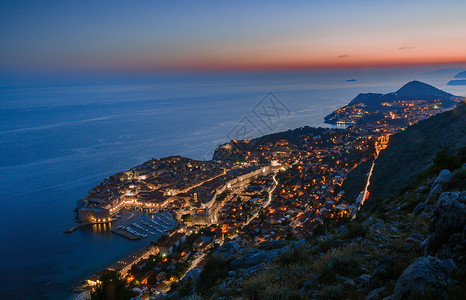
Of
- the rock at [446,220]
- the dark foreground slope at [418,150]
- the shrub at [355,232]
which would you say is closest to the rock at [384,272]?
the rock at [446,220]

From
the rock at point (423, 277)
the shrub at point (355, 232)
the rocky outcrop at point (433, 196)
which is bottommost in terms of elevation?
the shrub at point (355, 232)

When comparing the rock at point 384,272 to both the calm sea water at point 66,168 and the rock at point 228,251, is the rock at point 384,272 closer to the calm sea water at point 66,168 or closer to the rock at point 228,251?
the rock at point 228,251

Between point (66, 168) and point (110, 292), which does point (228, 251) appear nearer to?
point (110, 292)

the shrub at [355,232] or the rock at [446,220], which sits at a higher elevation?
the rock at [446,220]

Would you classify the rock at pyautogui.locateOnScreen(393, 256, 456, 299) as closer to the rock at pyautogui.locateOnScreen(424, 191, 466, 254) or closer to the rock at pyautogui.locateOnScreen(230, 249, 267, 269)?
the rock at pyautogui.locateOnScreen(424, 191, 466, 254)

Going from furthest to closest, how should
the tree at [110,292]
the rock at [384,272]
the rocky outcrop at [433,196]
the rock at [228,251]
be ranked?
the tree at [110,292]
the rock at [228,251]
the rocky outcrop at [433,196]
the rock at [384,272]

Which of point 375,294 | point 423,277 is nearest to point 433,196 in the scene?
point 375,294

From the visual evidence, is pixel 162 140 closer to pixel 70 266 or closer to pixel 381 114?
pixel 70 266
